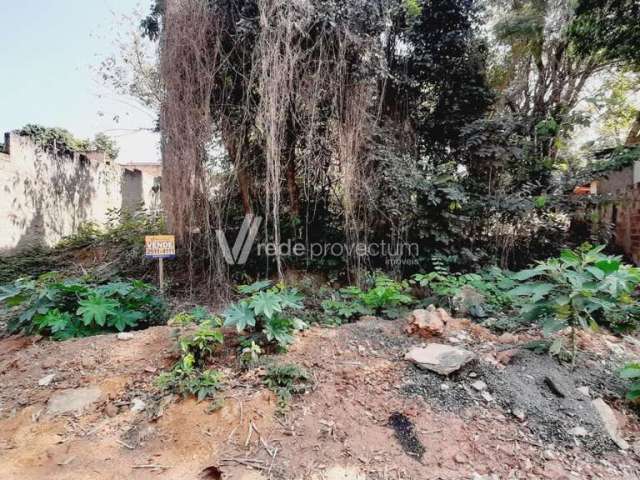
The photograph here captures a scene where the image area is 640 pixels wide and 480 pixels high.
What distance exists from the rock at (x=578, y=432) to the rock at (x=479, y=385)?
373 millimetres

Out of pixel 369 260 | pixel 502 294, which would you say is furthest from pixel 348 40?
pixel 502 294

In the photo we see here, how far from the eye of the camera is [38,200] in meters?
4.93

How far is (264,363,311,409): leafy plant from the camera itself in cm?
168

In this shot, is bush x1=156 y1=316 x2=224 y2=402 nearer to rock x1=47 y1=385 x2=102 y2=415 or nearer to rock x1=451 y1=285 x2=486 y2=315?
rock x1=47 y1=385 x2=102 y2=415

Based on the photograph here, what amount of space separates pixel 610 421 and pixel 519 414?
407 millimetres

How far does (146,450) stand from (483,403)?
1627mm

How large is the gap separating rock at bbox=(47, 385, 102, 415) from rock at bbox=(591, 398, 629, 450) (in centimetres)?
255

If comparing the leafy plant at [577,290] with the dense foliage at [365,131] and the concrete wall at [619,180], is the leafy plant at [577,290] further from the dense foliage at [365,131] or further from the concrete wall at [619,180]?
the concrete wall at [619,180]

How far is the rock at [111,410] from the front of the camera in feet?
5.31

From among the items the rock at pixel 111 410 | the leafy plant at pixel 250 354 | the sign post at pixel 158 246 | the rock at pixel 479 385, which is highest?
the sign post at pixel 158 246

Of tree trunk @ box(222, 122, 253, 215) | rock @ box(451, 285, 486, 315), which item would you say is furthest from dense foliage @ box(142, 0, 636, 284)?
rock @ box(451, 285, 486, 315)

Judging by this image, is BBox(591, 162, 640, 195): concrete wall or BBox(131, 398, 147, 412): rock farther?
BBox(591, 162, 640, 195): concrete wall

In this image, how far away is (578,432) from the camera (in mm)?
1434

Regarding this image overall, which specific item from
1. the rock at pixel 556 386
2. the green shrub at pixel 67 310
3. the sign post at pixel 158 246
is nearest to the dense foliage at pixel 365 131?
the sign post at pixel 158 246
